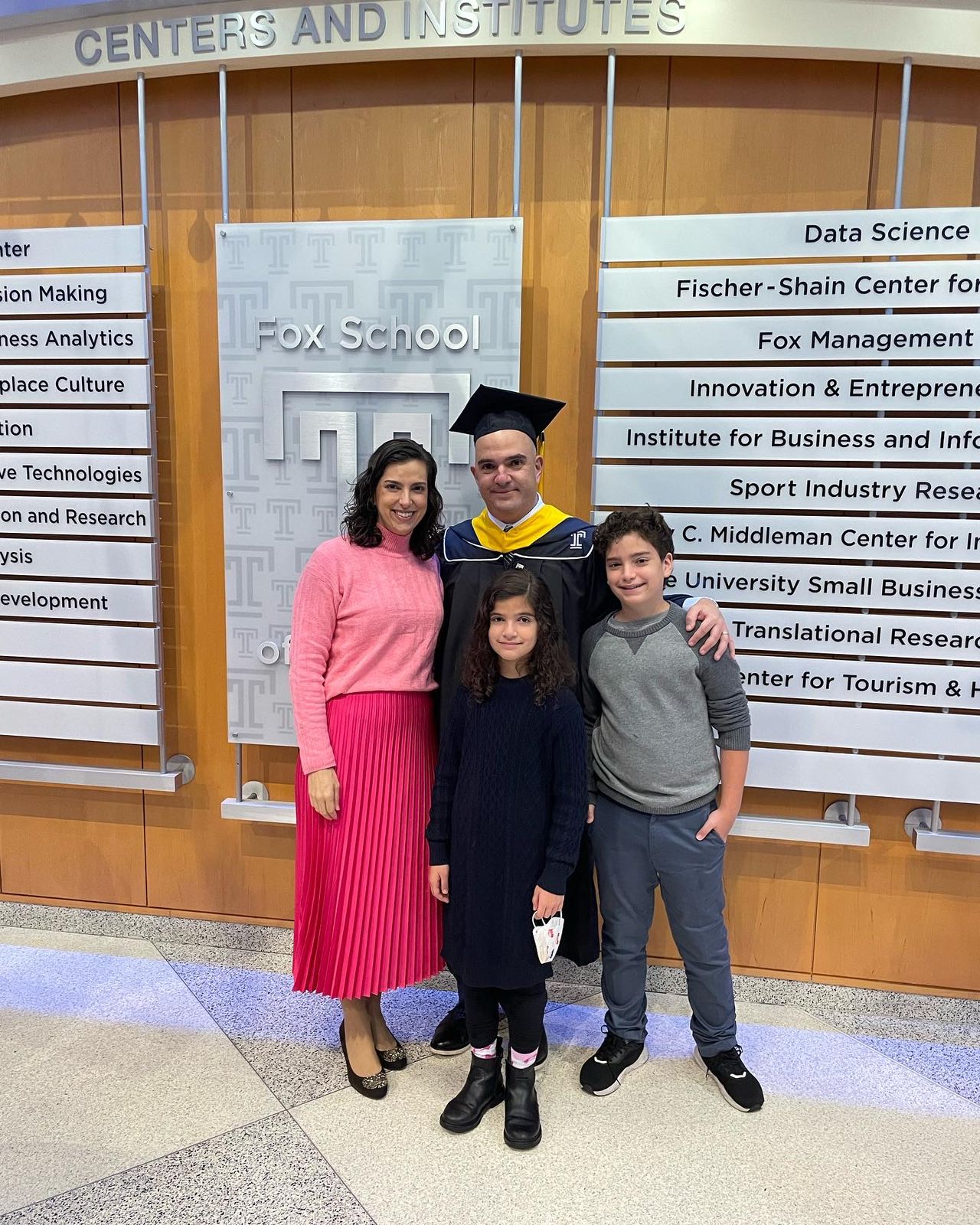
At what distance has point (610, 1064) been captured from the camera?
224 cm

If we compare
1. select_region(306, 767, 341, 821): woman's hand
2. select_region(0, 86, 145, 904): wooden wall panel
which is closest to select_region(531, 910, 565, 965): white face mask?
select_region(306, 767, 341, 821): woman's hand

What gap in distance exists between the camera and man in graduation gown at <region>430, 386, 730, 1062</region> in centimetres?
207

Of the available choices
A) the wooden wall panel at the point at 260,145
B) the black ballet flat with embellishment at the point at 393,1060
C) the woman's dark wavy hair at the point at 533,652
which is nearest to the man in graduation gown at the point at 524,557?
the woman's dark wavy hair at the point at 533,652

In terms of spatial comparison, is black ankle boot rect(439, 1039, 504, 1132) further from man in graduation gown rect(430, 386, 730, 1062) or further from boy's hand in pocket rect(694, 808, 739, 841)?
boy's hand in pocket rect(694, 808, 739, 841)

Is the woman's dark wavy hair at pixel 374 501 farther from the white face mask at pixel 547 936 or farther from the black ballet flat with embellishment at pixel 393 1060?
the black ballet flat with embellishment at pixel 393 1060

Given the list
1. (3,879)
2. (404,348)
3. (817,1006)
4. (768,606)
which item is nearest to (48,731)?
(3,879)

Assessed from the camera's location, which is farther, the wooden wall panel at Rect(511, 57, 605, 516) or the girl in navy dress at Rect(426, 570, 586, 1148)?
the wooden wall panel at Rect(511, 57, 605, 516)

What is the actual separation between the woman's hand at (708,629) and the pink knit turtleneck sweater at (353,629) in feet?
2.14

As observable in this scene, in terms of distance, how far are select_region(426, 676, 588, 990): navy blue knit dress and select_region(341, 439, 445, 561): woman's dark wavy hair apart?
48 centimetres

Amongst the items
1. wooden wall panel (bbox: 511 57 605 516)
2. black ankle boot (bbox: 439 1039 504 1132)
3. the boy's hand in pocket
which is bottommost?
black ankle boot (bbox: 439 1039 504 1132)

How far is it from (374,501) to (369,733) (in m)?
0.60

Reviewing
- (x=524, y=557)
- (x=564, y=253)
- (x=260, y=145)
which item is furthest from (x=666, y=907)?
(x=260, y=145)

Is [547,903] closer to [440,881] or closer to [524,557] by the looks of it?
[440,881]

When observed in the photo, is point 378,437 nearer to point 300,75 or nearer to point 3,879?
point 300,75
